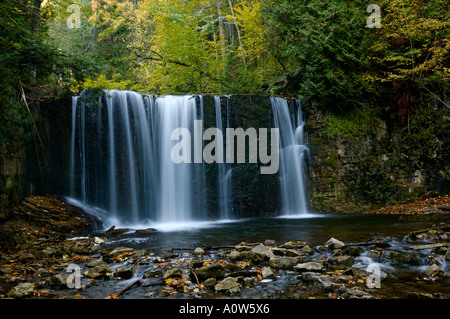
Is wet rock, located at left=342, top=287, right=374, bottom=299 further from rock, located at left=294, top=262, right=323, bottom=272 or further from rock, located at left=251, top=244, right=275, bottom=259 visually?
rock, located at left=251, top=244, right=275, bottom=259

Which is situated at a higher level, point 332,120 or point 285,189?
point 332,120

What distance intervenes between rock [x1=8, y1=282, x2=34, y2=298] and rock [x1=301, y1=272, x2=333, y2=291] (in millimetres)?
3408

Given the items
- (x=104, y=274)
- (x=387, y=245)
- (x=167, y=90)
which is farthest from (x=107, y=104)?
(x=387, y=245)

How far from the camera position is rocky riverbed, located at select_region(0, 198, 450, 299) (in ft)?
12.0

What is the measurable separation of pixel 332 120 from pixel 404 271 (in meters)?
8.60

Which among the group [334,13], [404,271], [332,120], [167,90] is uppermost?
[334,13]

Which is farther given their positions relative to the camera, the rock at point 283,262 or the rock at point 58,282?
the rock at point 283,262

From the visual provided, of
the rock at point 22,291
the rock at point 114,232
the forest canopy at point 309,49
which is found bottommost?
the rock at point 114,232

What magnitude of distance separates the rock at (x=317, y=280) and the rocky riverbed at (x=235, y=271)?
0.01m

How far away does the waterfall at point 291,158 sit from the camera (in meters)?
11.6

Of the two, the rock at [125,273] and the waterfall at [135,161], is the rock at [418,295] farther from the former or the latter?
the waterfall at [135,161]

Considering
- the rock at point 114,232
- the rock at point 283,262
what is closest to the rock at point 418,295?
the rock at point 283,262

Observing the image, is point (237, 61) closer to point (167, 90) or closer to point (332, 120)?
point (167, 90)
